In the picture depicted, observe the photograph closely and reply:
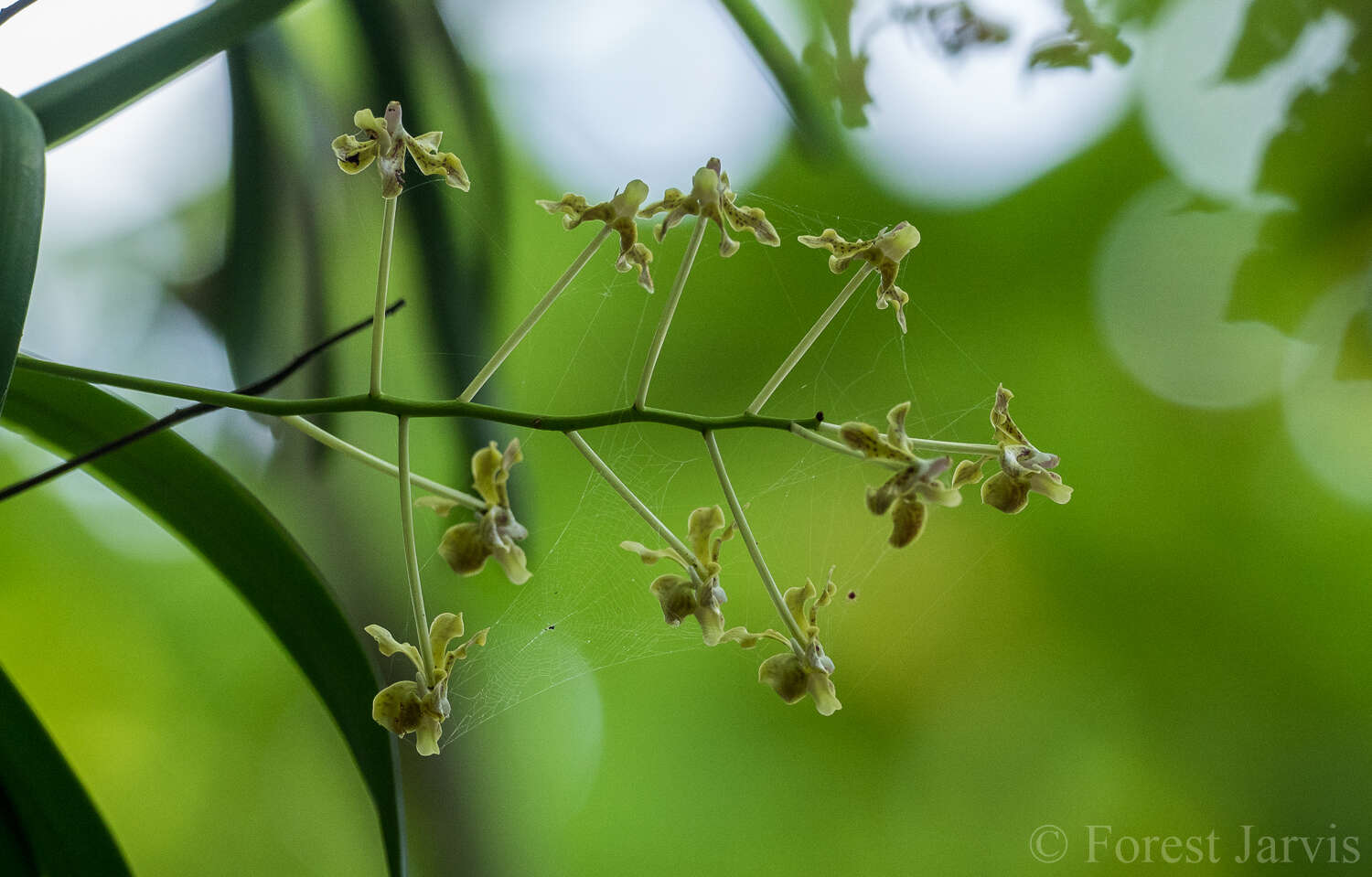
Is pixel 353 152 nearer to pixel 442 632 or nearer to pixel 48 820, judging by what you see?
pixel 442 632

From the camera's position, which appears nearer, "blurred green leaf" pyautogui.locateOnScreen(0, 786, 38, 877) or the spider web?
"blurred green leaf" pyautogui.locateOnScreen(0, 786, 38, 877)

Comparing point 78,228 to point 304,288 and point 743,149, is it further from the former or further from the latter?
point 743,149

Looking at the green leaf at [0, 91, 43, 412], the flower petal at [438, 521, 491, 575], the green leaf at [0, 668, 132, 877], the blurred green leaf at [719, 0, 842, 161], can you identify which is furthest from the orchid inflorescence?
the blurred green leaf at [719, 0, 842, 161]

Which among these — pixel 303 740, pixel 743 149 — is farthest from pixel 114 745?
pixel 743 149

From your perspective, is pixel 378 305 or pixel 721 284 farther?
pixel 721 284

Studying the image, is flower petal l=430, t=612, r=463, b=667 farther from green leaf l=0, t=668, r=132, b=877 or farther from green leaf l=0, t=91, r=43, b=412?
green leaf l=0, t=668, r=132, b=877

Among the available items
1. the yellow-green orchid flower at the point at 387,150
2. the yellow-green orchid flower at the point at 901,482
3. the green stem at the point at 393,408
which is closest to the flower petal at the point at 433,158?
the yellow-green orchid flower at the point at 387,150
